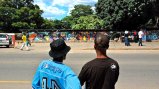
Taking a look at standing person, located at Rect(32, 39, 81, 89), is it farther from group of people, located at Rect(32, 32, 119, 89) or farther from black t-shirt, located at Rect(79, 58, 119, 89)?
black t-shirt, located at Rect(79, 58, 119, 89)

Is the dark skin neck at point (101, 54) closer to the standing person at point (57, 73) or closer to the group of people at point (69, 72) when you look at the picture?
the group of people at point (69, 72)

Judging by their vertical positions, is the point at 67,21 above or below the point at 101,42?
above

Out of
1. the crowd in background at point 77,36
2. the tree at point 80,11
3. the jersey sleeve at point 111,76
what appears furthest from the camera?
the tree at point 80,11

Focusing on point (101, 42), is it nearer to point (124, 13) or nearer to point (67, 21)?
point (124, 13)

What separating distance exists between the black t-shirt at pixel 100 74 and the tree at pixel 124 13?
138 ft

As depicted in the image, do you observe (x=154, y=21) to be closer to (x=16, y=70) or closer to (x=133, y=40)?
(x=133, y=40)

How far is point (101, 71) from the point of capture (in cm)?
465

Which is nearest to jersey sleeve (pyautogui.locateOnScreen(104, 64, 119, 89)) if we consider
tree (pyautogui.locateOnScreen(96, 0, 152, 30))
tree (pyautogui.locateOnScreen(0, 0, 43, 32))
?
tree (pyautogui.locateOnScreen(96, 0, 152, 30))

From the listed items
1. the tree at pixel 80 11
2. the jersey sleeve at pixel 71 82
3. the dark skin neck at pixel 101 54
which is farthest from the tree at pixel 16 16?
the tree at pixel 80 11

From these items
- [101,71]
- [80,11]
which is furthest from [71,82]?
[80,11]

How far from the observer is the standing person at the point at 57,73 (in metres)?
3.87

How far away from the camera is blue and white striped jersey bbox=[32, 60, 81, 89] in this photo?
3.85m

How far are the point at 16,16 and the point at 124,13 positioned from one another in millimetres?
32827

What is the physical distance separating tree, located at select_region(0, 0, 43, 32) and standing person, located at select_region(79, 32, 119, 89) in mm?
70798
